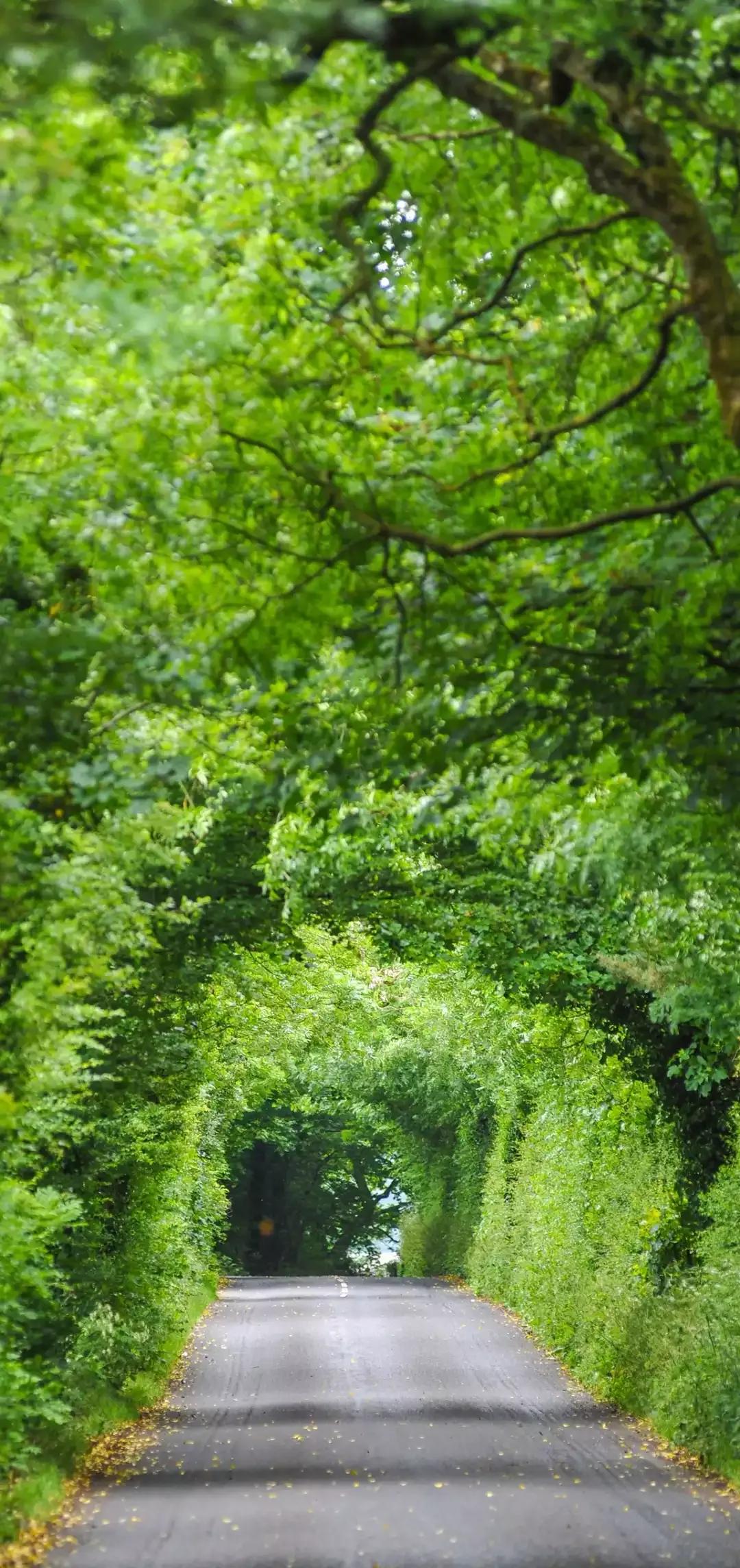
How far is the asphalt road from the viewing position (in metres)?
10.6

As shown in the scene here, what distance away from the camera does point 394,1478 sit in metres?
13.4

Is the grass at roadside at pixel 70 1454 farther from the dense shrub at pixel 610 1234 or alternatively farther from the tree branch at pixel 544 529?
the tree branch at pixel 544 529

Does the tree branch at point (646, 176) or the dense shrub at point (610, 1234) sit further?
the dense shrub at point (610, 1234)

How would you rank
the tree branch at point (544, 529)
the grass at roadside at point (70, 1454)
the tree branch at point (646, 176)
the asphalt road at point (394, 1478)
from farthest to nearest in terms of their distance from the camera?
1. the asphalt road at point (394, 1478)
2. the grass at roadside at point (70, 1454)
3. the tree branch at point (544, 529)
4. the tree branch at point (646, 176)

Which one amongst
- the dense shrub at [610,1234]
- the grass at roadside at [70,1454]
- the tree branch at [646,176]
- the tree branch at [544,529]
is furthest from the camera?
the dense shrub at [610,1234]

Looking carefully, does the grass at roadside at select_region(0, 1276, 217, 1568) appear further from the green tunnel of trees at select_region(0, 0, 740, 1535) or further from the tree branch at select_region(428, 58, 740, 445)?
the tree branch at select_region(428, 58, 740, 445)

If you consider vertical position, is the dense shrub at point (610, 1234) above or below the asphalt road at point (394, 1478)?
above

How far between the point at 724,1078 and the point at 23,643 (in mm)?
11067

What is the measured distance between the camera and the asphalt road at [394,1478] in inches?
418

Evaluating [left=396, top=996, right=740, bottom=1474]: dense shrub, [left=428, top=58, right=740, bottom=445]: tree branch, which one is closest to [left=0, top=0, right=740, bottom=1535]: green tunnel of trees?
[left=428, top=58, right=740, bottom=445]: tree branch

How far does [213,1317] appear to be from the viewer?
98.9 ft

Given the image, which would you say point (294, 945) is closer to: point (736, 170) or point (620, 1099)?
point (620, 1099)

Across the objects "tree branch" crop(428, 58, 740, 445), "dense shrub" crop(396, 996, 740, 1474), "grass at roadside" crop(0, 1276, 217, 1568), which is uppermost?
"tree branch" crop(428, 58, 740, 445)

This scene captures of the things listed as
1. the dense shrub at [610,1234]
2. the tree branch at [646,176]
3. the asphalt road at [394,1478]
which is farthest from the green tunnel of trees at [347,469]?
the asphalt road at [394,1478]
